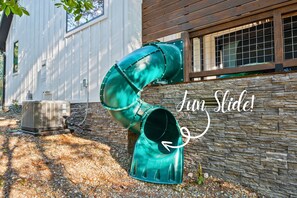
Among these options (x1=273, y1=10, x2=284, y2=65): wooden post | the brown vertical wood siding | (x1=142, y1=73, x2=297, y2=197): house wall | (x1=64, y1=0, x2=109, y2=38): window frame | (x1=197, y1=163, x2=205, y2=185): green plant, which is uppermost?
(x1=64, y1=0, x2=109, y2=38): window frame

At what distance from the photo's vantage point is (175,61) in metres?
3.82

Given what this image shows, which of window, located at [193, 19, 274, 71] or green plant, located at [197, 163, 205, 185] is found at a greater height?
window, located at [193, 19, 274, 71]

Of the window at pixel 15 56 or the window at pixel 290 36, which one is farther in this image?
the window at pixel 15 56

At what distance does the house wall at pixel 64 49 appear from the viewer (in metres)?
5.08

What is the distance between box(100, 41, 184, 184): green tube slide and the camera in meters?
3.13

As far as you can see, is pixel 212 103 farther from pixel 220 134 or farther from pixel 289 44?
pixel 289 44

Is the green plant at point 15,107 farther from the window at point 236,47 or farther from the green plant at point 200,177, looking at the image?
the green plant at point 200,177

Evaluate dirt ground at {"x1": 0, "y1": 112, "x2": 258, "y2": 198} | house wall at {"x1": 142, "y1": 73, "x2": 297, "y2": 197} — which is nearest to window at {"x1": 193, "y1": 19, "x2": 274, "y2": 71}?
house wall at {"x1": 142, "y1": 73, "x2": 297, "y2": 197}

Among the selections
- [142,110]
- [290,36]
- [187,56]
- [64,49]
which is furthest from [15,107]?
[290,36]

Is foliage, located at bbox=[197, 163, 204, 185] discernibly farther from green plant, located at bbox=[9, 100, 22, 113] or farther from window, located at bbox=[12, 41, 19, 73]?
window, located at bbox=[12, 41, 19, 73]

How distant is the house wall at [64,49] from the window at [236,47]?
142 cm

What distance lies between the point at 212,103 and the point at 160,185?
1.34 metres

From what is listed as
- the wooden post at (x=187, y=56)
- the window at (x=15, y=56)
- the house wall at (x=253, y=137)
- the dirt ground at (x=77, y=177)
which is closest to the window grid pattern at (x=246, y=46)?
the wooden post at (x=187, y=56)

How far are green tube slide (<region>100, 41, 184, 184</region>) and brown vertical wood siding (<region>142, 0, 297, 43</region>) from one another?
73cm
